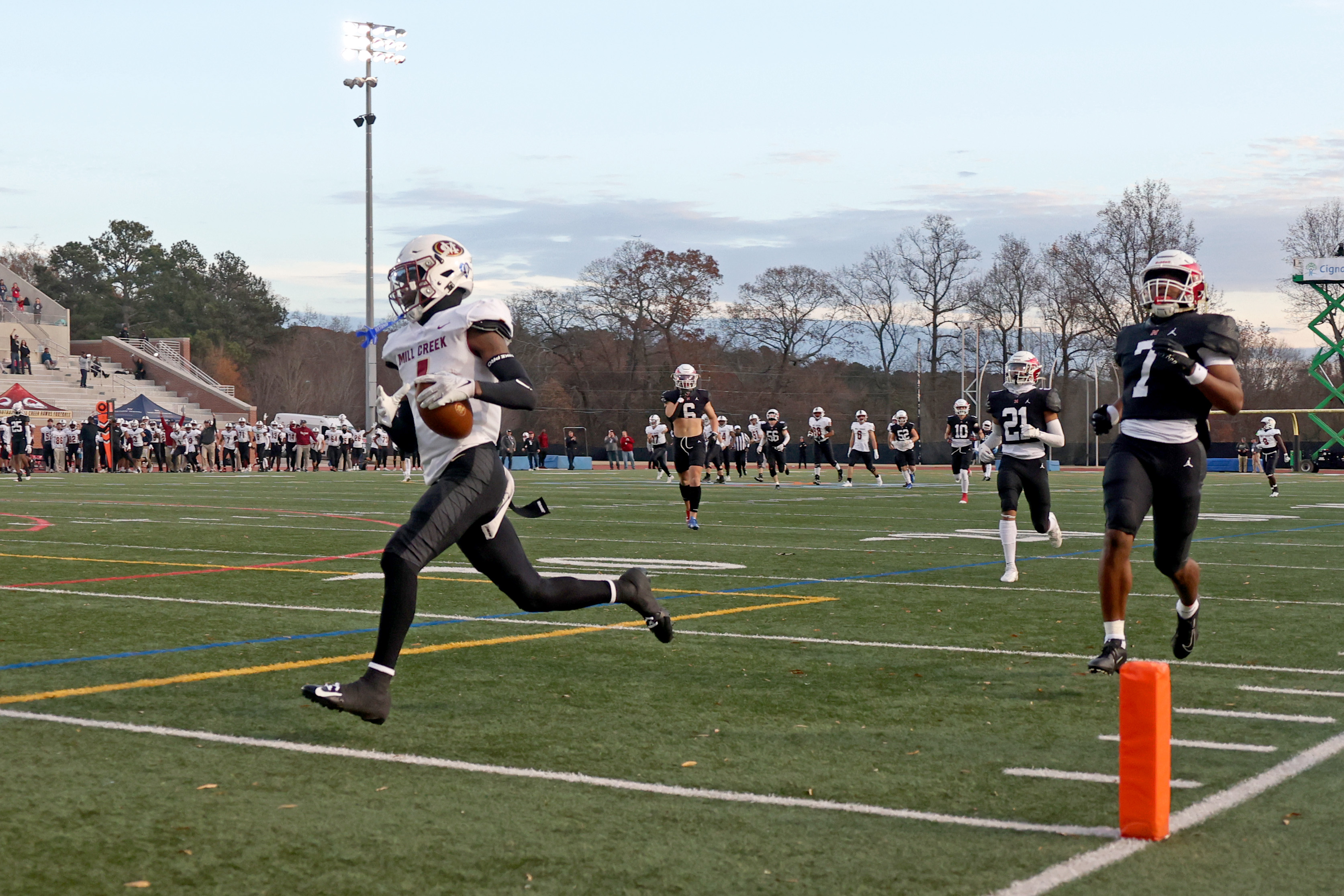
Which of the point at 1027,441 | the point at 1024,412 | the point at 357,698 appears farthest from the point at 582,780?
the point at 1024,412

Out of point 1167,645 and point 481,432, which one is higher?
point 481,432

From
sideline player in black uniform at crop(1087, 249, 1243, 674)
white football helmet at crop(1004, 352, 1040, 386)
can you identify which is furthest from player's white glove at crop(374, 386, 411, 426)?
white football helmet at crop(1004, 352, 1040, 386)

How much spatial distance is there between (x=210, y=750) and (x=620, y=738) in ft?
4.88

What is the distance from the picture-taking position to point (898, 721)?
6000 millimetres

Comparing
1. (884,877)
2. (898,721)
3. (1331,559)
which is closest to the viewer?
(884,877)

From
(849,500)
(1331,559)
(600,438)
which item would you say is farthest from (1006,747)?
(600,438)

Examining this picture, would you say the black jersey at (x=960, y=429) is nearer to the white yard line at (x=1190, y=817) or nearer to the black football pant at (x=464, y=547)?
the black football pant at (x=464, y=547)

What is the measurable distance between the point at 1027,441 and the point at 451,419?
8.09 meters

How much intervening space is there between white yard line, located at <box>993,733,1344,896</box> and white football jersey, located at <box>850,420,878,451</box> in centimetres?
3013

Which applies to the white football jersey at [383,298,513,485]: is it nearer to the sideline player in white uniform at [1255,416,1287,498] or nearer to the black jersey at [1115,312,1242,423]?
the black jersey at [1115,312,1242,423]

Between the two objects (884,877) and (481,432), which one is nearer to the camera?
(884,877)

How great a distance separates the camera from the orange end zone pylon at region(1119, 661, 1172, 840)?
4.02m

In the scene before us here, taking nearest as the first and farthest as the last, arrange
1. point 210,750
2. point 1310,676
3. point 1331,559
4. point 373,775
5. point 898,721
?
point 373,775
point 210,750
point 898,721
point 1310,676
point 1331,559

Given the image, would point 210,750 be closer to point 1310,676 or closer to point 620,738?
point 620,738
